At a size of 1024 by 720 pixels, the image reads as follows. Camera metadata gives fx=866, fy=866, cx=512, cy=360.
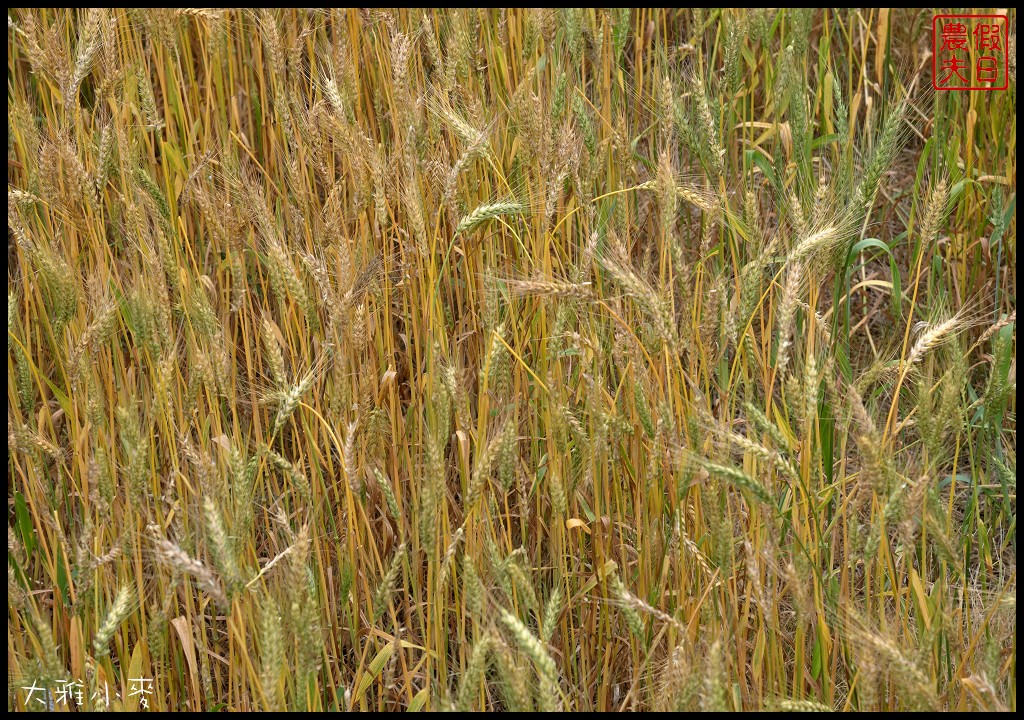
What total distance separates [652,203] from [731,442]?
1023 millimetres

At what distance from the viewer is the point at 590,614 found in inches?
60.8

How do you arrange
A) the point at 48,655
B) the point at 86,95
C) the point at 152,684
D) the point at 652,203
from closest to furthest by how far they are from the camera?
the point at 48,655, the point at 152,684, the point at 652,203, the point at 86,95

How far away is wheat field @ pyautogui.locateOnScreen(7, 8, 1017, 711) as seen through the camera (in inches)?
48.8

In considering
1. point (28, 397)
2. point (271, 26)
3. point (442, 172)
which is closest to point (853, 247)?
point (442, 172)

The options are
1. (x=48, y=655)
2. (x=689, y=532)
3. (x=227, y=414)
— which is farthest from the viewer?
(x=227, y=414)

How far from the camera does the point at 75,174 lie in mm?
1493

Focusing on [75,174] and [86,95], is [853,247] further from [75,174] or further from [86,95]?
[86,95]

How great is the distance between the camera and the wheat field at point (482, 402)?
1239mm

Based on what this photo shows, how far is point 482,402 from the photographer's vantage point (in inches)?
53.2

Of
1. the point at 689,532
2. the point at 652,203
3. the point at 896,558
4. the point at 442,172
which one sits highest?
the point at 442,172

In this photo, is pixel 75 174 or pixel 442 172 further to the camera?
pixel 442 172

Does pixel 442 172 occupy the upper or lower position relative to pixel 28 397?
upper

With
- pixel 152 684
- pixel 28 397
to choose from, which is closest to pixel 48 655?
pixel 152 684

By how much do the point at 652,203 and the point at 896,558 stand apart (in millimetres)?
971
